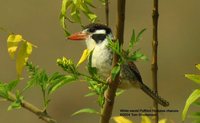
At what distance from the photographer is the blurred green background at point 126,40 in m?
8.55

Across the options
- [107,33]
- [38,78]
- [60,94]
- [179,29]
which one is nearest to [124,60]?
[38,78]

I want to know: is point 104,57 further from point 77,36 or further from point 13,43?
point 13,43

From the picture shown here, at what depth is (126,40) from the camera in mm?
8805

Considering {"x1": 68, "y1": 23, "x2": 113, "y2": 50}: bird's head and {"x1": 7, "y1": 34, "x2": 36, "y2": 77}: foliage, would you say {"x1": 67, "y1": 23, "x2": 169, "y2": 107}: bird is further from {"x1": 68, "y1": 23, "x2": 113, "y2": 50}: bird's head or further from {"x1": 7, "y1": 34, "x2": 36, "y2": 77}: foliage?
{"x1": 7, "y1": 34, "x2": 36, "y2": 77}: foliage

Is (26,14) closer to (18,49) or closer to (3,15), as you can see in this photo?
(3,15)

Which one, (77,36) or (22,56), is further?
(77,36)

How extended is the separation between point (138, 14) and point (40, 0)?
1.41 metres

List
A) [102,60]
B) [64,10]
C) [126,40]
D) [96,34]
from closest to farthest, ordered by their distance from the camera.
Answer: [64,10], [102,60], [96,34], [126,40]

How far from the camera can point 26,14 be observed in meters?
10.1

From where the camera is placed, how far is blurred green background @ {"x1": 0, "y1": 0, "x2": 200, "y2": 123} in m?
8.55

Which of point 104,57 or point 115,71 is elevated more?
point 115,71

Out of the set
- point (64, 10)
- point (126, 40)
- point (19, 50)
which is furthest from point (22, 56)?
point (126, 40)

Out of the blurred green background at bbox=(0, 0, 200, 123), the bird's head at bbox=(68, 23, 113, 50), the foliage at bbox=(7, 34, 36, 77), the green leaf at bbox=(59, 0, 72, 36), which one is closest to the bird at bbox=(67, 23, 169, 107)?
the bird's head at bbox=(68, 23, 113, 50)

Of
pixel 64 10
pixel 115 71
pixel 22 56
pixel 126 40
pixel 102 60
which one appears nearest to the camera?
pixel 115 71
